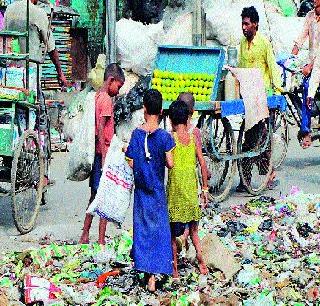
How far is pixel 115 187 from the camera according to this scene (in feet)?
22.8

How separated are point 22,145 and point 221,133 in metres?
2.82

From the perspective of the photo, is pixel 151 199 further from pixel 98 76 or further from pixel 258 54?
pixel 98 76

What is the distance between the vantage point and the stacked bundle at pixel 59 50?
15.9 metres

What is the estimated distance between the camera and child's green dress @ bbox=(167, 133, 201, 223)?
22.2 ft

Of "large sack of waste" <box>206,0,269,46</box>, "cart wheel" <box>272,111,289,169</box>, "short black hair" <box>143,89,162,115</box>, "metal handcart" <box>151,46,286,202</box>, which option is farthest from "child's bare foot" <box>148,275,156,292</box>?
Result: "large sack of waste" <box>206,0,269,46</box>

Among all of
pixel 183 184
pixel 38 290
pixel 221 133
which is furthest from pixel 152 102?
pixel 221 133

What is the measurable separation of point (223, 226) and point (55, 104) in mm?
7414

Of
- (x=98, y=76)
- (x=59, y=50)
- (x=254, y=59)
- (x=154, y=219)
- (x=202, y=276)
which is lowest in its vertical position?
(x=202, y=276)

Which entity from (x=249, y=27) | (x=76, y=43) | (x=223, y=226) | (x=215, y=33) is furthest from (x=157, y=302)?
(x=76, y=43)

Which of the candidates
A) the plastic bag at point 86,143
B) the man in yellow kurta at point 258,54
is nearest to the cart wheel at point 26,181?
the plastic bag at point 86,143

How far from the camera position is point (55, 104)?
15.4 m

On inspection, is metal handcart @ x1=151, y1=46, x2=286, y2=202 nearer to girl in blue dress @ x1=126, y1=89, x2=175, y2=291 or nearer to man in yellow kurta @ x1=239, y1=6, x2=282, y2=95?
man in yellow kurta @ x1=239, y1=6, x2=282, y2=95

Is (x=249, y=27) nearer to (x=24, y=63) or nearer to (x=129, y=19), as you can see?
(x=24, y=63)

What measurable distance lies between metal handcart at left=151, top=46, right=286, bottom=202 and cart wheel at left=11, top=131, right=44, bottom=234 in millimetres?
1493
